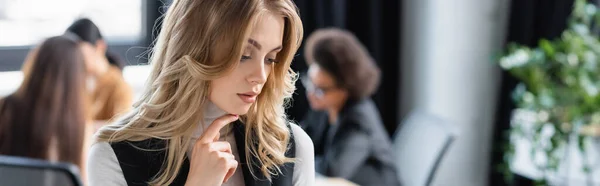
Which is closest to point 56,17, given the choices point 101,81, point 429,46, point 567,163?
point 101,81

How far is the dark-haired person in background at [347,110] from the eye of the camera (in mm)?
3199

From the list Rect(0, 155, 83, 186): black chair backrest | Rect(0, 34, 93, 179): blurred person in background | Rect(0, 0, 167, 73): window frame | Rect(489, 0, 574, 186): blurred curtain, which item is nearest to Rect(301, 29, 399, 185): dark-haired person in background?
Rect(0, 0, 167, 73): window frame

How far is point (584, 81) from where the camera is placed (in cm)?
324

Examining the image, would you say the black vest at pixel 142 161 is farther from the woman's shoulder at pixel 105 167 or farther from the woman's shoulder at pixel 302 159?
the woman's shoulder at pixel 302 159

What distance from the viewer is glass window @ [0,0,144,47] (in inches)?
143

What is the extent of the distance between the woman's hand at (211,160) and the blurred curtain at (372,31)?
2.64 m

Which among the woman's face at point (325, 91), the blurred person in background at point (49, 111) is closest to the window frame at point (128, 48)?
the woman's face at point (325, 91)

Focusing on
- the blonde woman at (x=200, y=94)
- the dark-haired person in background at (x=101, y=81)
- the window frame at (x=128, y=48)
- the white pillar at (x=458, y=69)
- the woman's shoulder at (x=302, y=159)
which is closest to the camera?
the blonde woman at (x=200, y=94)

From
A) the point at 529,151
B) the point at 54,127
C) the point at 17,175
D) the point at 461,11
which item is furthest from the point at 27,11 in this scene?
the point at 17,175

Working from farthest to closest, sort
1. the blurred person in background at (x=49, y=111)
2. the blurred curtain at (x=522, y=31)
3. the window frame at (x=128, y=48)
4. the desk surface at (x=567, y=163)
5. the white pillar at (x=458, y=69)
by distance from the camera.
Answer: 1. the white pillar at (x=458, y=69)
2. the blurred curtain at (x=522, y=31)
3. the window frame at (x=128, y=48)
4. the desk surface at (x=567, y=163)
5. the blurred person in background at (x=49, y=111)

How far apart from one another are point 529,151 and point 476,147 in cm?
63

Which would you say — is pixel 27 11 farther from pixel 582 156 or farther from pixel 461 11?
pixel 582 156

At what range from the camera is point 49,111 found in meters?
2.17

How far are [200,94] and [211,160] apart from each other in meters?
0.09
